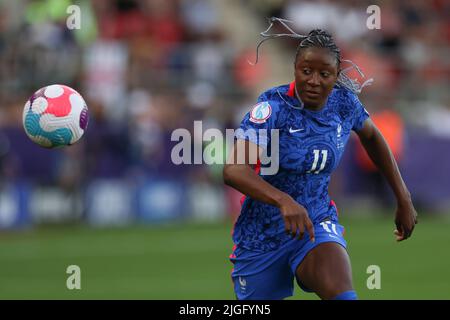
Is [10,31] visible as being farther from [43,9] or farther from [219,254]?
[219,254]

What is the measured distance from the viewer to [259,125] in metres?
6.70

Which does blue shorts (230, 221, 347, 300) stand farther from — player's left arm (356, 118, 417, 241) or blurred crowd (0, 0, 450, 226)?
blurred crowd (0, 0, 450, 226)

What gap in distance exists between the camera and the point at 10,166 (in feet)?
55.8

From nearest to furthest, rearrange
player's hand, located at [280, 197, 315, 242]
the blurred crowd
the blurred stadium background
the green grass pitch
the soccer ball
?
player's hand, located at [280, 197, 315, 242], the soccer ball, the green grass pitch, the blurred stadium background, the blurred crowd

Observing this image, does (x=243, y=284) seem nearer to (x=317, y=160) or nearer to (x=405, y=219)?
(x=317, y=160)

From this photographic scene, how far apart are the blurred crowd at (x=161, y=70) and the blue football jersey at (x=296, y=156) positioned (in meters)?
10.1

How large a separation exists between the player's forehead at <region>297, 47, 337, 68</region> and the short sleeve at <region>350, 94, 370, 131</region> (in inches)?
23.0

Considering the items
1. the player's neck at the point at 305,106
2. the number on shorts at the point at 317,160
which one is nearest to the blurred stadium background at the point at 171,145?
the number on shorts at the point at 317,160

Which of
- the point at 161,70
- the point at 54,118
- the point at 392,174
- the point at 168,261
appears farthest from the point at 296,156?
the point at 161,70

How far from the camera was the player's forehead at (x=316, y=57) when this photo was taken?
667 cm

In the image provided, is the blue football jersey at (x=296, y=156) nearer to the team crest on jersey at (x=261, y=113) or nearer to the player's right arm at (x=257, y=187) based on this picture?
the team crest on jersey at (x=261, y=113)

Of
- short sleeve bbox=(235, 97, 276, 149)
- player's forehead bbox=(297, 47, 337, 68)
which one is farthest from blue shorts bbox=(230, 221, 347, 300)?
player's forehead bbox=(297, 47, 337, 68)

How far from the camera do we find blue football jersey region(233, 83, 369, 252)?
690cm

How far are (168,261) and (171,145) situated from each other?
4620 millimetres
